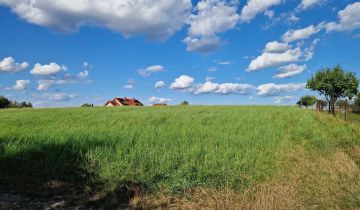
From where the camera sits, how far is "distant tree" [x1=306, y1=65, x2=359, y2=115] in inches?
2456

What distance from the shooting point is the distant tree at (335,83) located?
62375mm

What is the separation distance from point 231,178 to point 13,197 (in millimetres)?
4387

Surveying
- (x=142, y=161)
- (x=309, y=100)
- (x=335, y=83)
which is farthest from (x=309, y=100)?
(x=142, y=161)

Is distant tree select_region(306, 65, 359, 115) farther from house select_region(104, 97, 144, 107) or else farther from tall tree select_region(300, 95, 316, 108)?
house select_region(104, 97, 144, 107)

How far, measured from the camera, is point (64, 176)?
8.48m

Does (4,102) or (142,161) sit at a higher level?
(4,102)

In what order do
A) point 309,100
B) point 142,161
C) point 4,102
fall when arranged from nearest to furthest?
1. point 142,161
2. point 4,102
3. point 309,100

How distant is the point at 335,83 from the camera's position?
62.3 metres

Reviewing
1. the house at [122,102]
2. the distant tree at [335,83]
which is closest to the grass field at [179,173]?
the distant tree at [335,83]

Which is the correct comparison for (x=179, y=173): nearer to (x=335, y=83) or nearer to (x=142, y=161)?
(x=142, y=161)

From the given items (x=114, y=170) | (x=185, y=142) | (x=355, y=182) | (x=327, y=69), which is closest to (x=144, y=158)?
(x=114, y=170)

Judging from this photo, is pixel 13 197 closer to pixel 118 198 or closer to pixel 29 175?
pixel 29 175

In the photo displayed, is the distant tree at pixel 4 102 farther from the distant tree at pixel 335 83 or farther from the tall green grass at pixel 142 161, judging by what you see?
the tall green grass at pixel 142 161

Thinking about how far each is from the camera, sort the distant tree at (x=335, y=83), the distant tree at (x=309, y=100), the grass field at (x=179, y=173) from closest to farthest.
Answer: the grass field at (x=179, y=173), the distant tree at (x=335, y=83), the distant tree at (x=309, y=100)
